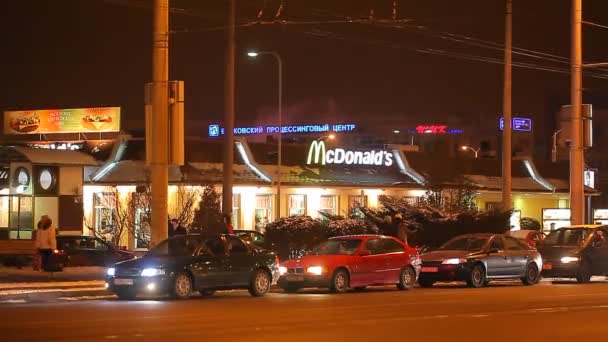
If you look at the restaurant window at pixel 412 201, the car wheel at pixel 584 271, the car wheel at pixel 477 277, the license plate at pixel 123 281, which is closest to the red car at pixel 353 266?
the car wheel at pixel 477 277

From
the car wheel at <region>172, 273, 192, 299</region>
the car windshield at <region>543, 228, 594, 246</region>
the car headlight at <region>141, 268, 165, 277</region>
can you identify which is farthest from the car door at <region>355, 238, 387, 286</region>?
the car windshield at <region>543, 228, 594, 246</region>

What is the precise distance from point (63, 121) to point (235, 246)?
134 ft

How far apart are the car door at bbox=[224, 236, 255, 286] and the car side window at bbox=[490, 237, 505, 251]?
24.1ft

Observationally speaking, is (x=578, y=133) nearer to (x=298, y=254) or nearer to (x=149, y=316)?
(x=298, y=254)

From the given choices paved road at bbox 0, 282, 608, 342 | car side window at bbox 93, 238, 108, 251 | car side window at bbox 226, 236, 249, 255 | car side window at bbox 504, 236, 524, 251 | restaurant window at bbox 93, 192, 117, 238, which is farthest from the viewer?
restaurant window at bbox 93, 192, 117, 238

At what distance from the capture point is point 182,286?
23.5m

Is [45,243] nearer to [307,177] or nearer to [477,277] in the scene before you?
[477,277]

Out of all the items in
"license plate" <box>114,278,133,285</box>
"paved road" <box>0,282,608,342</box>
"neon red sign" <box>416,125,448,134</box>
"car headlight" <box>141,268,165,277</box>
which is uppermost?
"neon red sign" <box>416,125,448,134</box>

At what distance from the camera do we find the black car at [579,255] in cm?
3052

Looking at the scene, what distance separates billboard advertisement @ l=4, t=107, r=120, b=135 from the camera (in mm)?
60969

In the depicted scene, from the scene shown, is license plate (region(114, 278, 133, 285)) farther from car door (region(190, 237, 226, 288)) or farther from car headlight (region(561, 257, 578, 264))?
car headlight (region(561, 257, 578, 264))

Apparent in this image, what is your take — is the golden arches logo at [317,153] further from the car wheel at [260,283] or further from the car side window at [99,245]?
the car wheel at [260,283]

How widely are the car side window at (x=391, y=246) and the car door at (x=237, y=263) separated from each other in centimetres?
389

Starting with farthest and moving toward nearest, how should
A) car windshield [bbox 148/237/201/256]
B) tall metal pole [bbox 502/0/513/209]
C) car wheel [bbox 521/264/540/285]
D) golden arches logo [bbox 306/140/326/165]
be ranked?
golden arches logo [bbox 306/140/326/165] → tall metal pole [bbox 502/0/513/209] → car wheel [bbox 521/264/540/285] → car windshield [bbox 148/237/201/256]
